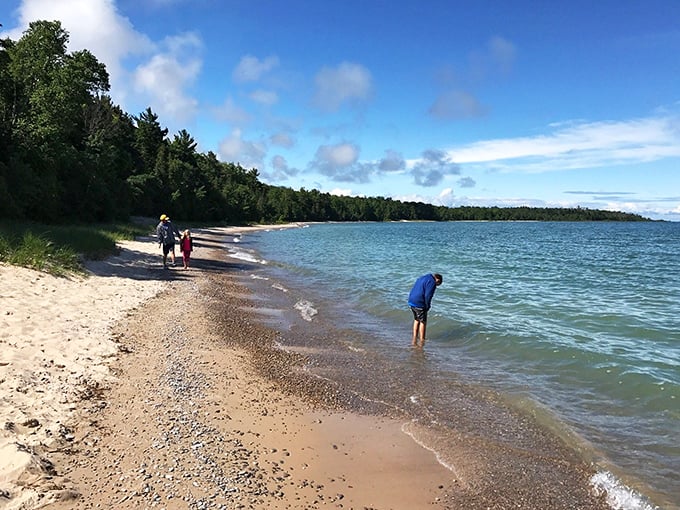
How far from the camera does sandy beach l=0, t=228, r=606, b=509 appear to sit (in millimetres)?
4699

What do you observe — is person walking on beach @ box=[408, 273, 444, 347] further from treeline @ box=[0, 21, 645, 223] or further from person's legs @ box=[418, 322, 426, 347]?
treeline @ box=[0, 21, 645, 223]

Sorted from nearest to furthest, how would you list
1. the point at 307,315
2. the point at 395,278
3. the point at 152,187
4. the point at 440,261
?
1. the point at 307,315
2. the point at 395,278
3. the point at 440,261
4. the point at 152,187

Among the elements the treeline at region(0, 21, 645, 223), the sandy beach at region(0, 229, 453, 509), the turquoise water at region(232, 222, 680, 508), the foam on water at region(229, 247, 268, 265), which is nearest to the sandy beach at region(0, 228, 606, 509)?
the sandy beach at region(0, 229, 453, 509)

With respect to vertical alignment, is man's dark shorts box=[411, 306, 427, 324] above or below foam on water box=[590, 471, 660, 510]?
above

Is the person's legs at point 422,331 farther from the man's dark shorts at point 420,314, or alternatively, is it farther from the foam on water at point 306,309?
the foam on water at point 306,309

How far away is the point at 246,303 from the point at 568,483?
12.5 metres

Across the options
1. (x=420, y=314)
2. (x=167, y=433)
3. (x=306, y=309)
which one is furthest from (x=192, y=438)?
(x=306, y=309)

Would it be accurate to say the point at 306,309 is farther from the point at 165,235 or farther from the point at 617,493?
the point at 617,493

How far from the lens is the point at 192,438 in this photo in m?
5.77

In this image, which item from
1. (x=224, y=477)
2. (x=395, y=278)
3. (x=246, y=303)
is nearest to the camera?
(x=224, y=477)

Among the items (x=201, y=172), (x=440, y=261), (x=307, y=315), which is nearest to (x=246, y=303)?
(x=307, y=315)

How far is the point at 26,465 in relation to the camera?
15.2 feet

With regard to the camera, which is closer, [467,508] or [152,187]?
[467,508]

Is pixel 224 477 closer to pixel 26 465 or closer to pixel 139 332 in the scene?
pixel 26 465
